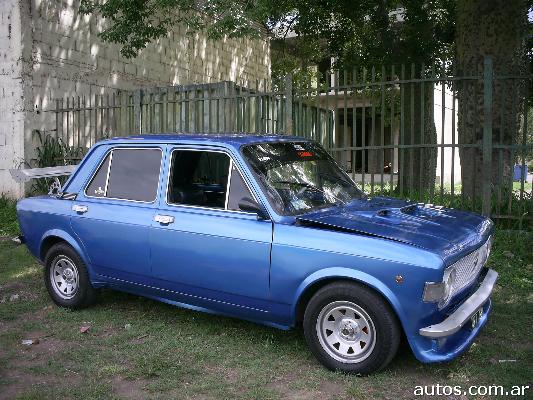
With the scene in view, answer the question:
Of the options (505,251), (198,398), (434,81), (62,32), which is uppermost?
(62,32)

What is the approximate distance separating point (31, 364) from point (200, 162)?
7.03 feet

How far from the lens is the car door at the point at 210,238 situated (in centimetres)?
436

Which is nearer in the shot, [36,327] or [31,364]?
[31,364]

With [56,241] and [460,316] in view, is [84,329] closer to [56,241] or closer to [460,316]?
[56,241]

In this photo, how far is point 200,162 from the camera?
4961 mm

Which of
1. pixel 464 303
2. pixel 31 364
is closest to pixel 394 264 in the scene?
pixel 464 303

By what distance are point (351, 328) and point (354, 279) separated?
362mm

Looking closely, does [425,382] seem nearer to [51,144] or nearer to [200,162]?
[200,162]

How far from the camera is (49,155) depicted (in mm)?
11664

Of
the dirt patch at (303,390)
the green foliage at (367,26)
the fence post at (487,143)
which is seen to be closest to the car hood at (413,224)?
the dirt patch at (303,390)

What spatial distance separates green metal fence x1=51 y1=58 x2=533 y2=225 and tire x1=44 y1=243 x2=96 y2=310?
3677 mm

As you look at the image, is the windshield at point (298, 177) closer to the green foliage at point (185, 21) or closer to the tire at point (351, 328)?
the tire at point (351, 328)

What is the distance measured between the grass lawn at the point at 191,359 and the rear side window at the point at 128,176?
1.25 metres

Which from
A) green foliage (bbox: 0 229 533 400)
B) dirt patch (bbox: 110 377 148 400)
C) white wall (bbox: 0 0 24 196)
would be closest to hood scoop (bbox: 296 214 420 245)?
green foliage (bbox: 0 229 533 400)
